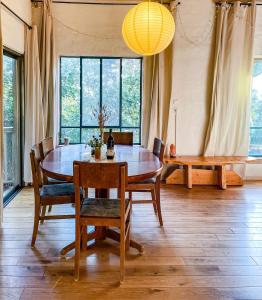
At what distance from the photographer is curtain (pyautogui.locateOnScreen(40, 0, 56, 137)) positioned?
492 centimetres

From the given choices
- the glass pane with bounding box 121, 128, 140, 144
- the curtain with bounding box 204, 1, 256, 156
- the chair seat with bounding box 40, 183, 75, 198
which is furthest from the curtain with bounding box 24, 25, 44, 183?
the curtain with bounding box 204, 1, 256, 156

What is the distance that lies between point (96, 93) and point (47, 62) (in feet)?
3.06

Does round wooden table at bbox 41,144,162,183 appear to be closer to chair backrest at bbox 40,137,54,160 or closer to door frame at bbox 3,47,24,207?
chair backrest at bbox 40,137,54,160

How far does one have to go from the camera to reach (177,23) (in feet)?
16.9

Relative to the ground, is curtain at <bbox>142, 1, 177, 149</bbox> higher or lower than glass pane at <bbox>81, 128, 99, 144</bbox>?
higher

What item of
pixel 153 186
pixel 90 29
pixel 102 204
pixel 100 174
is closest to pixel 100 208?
pixel 102 204

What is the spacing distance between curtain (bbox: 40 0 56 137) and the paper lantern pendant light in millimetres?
2090

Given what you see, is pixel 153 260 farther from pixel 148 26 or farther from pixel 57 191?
pixel 148 26

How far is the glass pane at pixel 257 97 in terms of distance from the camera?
18.2 feet

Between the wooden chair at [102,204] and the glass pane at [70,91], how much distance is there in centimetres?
307

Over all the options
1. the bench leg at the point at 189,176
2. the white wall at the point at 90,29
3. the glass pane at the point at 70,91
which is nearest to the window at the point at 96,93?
the glass pane at the point at 70,91

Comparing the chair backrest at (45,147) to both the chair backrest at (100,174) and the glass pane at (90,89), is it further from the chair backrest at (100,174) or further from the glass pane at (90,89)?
the glass pane at (90,89)

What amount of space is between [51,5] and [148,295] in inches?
175

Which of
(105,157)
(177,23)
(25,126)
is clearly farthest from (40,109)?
(177,23)
